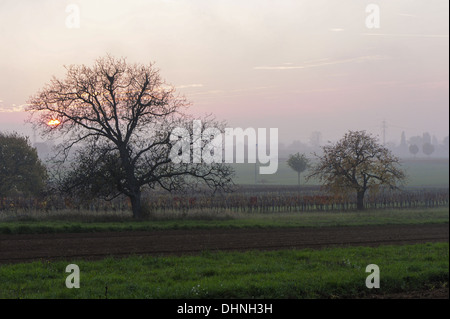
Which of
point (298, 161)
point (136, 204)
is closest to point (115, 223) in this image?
point (136, 204)

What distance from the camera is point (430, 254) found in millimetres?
15070

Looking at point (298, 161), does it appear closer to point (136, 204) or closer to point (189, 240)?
point (136, 204)

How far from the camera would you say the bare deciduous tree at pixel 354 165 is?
37094 mm

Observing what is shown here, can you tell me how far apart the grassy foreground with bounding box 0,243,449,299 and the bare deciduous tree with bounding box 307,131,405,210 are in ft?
74.1

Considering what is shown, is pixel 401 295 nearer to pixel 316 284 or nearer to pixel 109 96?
pixel 316 284

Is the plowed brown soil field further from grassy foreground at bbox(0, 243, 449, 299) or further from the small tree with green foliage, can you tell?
the small tree with green foliage

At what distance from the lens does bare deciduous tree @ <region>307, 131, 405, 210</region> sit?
37094 mm

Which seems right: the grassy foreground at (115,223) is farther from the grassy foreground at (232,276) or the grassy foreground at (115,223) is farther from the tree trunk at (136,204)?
the grassy foreground at (232,276)

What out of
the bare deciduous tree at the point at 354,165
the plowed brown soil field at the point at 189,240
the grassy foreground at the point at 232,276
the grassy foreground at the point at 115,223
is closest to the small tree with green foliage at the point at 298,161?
the bare deciduous tree at the point at 354,165

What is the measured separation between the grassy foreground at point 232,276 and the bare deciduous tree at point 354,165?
74.1 feet

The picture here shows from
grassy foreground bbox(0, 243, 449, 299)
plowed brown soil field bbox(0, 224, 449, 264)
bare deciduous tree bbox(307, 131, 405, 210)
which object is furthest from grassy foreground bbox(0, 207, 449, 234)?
bare deciduous tree bbox(307, 131, 405, 210)
